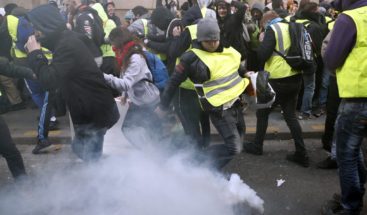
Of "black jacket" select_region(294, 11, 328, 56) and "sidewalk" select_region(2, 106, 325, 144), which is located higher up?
"black jacket" select_region(294, 11, 328, 56)

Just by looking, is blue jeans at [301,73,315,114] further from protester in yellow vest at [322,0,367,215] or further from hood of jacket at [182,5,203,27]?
protester in yellow vest at [322,0,367,215]

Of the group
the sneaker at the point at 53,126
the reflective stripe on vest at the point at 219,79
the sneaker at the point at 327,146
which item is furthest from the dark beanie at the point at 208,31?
the sneaker at the point at 53,126

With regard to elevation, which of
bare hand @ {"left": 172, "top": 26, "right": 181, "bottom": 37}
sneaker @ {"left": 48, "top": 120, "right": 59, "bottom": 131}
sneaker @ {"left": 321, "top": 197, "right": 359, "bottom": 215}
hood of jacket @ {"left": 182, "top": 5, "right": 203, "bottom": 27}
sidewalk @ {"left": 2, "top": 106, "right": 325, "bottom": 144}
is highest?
hood of jacket @ {"left": 182, "top": 5, "right": 203, "bottom": 27}

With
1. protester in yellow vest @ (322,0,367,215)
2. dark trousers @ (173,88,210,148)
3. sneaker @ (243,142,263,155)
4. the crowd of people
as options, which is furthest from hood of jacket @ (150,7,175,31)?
protester in yellow vest @ (322,0,367,215)

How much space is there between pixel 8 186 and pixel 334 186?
3473 mm

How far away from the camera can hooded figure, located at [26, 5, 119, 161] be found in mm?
3578

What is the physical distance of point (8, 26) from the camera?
7.01 metres

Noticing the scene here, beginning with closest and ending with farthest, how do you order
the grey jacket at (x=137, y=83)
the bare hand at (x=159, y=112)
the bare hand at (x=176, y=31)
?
the grey jacket at (x=137, y=83)
the bare hand at (x=159, y=112)
the bare hand at (x=176, y=31)

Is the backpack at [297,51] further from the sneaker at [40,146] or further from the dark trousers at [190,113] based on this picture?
the sneaker at [40,146]

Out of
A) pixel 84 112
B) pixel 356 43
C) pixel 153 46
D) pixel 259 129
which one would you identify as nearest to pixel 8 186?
pixel 84 112

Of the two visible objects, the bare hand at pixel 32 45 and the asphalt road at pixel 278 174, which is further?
the asphalt road at pixel 278 174

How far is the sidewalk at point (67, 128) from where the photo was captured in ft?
20.3

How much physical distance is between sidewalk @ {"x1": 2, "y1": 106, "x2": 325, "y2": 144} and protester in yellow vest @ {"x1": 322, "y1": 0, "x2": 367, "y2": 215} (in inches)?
99.9

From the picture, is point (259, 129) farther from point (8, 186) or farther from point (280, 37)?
point (8, 186)
